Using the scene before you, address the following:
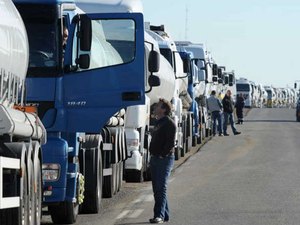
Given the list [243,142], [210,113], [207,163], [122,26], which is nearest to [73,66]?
[122,26]

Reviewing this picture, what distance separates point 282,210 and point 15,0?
222 inches

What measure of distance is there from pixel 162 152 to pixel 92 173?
4.19 ft

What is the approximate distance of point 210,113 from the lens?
159 feet

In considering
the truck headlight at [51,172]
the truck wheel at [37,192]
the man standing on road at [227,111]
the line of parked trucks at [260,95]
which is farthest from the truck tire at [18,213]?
the line of parked trucks at [260,95]

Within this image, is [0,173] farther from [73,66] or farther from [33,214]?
[73,66]

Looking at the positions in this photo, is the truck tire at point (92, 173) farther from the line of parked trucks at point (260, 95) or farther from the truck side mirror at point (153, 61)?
the line of parked trucks at point (260, 95)

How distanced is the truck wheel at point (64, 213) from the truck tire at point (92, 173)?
92cm

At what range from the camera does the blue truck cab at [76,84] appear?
15.9 metres


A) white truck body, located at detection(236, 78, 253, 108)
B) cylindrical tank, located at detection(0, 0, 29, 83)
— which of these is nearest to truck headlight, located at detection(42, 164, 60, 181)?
cylindrical tank, located at detection(0, 0, 29, 83)

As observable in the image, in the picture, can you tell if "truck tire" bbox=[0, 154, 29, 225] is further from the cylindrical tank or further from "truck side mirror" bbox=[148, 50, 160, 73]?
"truck side mirror" bbox=[148, 50, 160, 73]

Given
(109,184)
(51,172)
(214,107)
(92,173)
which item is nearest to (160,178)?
(92,173)

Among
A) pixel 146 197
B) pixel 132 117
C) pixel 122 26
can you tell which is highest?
pixel 122 26

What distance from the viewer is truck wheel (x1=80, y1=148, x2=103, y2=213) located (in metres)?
17.5

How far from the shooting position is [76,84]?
655 inches
